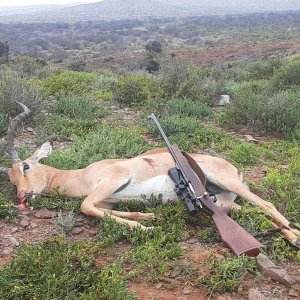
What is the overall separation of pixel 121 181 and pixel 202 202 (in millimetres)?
1121

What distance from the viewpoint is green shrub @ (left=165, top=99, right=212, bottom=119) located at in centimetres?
1061

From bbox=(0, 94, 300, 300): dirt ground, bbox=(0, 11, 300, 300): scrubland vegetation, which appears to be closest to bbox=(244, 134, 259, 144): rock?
bbox=(0, 11, 300, 300): scrubland vegetation

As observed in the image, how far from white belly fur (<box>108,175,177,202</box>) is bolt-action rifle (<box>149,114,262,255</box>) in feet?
0.43

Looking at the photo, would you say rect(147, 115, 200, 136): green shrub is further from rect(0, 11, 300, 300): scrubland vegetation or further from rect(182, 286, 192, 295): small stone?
rect(182, 286, 192, 295): small stone

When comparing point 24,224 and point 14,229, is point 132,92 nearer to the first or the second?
point 24,224

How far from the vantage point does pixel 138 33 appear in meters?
75.4

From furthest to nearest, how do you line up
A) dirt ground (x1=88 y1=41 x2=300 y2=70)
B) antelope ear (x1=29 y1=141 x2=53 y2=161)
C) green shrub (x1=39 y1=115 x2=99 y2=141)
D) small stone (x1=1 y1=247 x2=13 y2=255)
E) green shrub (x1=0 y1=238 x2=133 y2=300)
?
dirt ground (x1=88 y1=41 x2=300 y2=70)
green shrub (x1=39 y1=115 x2=99 y2=141)
antelope ear (x1=29 y1=141 x2=53 y2=161)
small stone (x1=1 y1=247 x2=13 y2=255)
green shrub (x1=0 y1=238 x2=133 y2=300)

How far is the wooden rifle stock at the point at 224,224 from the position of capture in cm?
437

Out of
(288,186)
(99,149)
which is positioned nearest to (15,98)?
(99,149)

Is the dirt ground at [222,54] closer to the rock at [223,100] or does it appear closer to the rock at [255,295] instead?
the rock at [223,100]

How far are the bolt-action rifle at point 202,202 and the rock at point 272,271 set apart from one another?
0.10 meters

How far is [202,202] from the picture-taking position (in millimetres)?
4996

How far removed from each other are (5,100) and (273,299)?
7.50m

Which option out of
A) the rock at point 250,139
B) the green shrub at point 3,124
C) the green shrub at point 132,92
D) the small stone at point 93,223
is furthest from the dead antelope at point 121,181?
the green shrub at point 132,92
